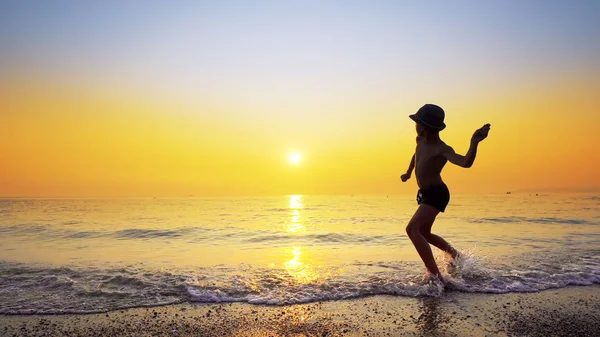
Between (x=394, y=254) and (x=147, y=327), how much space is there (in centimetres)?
593

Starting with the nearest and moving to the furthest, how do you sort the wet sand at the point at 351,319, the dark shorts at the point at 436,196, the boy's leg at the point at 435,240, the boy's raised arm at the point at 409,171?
the wet sand at the point at 351,319 → the dark shorts at the point at 436,196 → the boy's leg at the point at 435,240 → the boy's raised arm at the point at 409,171

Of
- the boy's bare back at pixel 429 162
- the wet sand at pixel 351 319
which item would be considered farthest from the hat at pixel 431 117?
the wet sand at pixel 351 319

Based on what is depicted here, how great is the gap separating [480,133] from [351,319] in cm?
257

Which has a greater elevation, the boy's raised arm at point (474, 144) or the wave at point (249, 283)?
the boy's raised arm at point (474, 144)

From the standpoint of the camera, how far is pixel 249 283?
5.60 meters

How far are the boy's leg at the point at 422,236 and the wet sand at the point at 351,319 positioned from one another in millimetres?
642

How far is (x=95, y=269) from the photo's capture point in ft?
22.7

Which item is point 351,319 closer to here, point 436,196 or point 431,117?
point 436,196

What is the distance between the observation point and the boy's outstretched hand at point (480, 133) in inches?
176

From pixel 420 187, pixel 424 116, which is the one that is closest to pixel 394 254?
pixel 420 187

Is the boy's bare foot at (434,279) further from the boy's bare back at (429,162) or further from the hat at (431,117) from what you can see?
the hat at (431,117)

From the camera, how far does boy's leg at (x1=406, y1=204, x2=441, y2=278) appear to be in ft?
17.6

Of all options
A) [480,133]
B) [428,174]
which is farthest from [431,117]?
[480,133]

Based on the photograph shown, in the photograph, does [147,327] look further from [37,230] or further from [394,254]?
[37,230]
